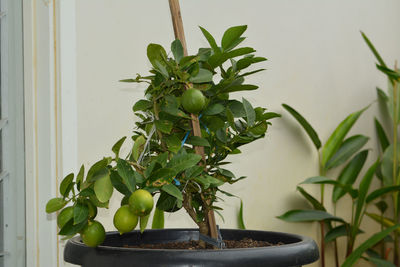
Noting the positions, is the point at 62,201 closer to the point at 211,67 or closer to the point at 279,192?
the point at 211,67

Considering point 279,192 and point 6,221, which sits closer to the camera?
point 6,221

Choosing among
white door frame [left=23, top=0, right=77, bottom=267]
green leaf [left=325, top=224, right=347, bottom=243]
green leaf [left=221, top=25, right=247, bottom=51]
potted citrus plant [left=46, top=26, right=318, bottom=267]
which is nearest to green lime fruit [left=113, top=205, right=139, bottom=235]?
potted citrus plant [left=46, top=26, right=318, bottom=267]

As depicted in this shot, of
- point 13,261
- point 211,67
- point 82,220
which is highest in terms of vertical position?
point 211,67

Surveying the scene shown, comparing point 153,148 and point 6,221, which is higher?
point 153,148

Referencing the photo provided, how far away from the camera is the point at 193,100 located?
576 millimetres

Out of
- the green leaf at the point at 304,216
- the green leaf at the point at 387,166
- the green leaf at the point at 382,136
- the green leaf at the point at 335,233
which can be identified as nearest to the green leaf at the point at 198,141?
the green leaf at the point at 304,216

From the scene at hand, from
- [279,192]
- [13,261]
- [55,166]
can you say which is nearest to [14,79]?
[55,166]

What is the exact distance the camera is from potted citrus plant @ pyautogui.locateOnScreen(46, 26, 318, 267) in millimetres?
548

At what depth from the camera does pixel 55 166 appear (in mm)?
1050

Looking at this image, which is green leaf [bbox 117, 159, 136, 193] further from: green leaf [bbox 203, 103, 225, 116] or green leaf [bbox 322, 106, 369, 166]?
green leaf [bbox 322, 106, 369, 166]

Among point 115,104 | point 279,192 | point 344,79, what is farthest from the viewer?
point 344,79

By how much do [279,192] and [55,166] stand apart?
89cm

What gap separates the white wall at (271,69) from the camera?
3.75 ft

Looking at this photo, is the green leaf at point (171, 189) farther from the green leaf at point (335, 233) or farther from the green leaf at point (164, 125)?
the green leaf at point (335, 233)
